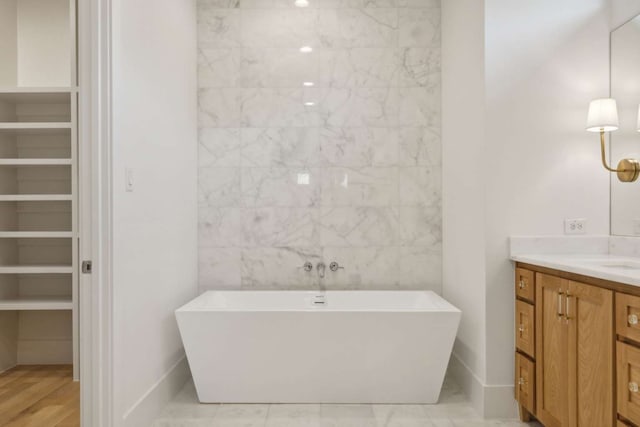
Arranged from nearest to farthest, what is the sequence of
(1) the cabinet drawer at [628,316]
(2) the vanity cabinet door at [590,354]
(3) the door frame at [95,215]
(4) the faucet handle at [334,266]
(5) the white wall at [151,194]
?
1. (1) the cabinet drawer at [628,316]
2. (2) the vanity cabinet door at [590,354]
3. (3) the door frame at [95,215]
4. (5) the white wall at [151,194]
5. (4) the faucet handle at [334,266]

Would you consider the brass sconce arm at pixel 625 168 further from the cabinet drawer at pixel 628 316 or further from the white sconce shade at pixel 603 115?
the cabinet drawer at pixel 628 316

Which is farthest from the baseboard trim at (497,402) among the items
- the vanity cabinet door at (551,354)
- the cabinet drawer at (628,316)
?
the cabinet drawer at (628,316)

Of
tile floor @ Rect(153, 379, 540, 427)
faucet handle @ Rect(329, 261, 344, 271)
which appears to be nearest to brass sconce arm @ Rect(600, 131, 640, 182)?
tile floor @ Rect(153, 379, 540, 427)

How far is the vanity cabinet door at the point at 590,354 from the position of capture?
5.58 feet

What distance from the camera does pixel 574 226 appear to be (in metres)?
2.53

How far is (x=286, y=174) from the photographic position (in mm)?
3443

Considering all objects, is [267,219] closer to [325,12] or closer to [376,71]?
[376,71]

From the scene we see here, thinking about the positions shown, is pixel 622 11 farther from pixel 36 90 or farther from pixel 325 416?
pixel 36 90

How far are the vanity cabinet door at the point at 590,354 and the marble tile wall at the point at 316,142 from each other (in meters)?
1.49

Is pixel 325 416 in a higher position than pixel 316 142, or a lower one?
lower

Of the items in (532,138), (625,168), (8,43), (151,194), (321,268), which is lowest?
(321,268)

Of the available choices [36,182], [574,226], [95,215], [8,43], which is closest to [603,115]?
[574,226]

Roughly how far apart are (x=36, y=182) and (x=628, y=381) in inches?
151

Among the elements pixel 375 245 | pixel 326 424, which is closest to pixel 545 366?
pixel 326 424
